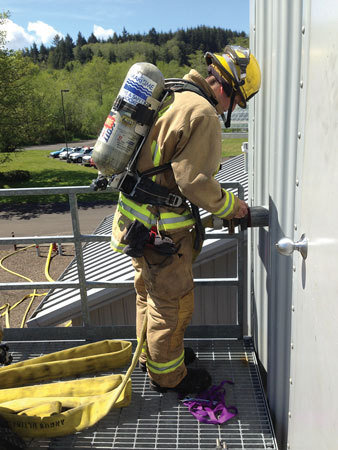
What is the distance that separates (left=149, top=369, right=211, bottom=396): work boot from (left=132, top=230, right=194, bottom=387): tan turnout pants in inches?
2.1

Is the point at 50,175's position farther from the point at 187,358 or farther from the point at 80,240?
the point at 187,358

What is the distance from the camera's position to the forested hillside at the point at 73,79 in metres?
24.2

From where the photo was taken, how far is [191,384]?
305cm

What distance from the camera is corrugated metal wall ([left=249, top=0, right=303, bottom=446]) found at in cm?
222

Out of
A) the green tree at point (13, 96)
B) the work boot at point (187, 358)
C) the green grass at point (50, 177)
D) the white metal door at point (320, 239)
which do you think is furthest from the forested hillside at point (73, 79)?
the white metal door at point (320, 239)

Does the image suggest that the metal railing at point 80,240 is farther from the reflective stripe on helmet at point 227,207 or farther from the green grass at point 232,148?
the green grass at point 232,148

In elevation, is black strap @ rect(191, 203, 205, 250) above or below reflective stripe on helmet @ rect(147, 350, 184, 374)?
above

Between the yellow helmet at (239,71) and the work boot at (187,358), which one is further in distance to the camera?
the work boot at (187,358)

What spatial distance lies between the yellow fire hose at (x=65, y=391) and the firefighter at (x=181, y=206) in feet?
0.83

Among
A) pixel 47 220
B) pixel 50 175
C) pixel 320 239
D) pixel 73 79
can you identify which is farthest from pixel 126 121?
pixel 73 79

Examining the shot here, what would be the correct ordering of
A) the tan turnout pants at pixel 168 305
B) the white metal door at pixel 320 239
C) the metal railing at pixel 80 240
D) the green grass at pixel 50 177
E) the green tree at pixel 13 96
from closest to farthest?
the white metal door at pixel 320 239 < the tan turnout pants at pixel 168 305 < the metal railing at pixel 80 240 < the green tree at pixel 13 96 < the green grass at pixel 50 177

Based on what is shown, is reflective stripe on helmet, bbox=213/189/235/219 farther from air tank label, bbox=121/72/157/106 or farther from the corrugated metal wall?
air tank label, bbox=121/72/157/106

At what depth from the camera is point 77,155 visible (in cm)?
4378

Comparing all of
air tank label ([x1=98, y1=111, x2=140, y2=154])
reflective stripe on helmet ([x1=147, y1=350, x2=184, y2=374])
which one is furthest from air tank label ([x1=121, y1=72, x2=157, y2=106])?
reflective stripe on helmet ([x1=147, y1=350, x2=184, y2=374])
